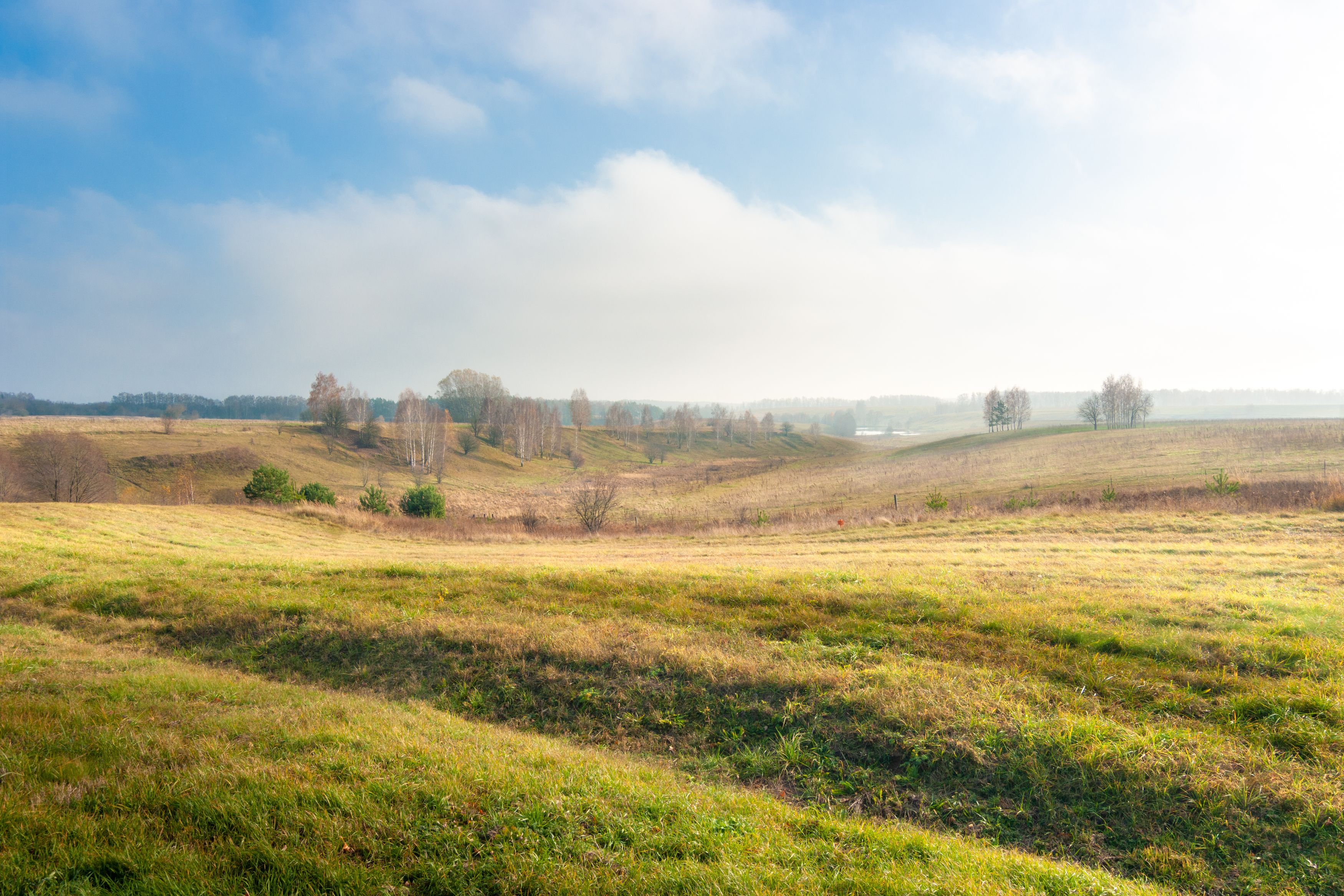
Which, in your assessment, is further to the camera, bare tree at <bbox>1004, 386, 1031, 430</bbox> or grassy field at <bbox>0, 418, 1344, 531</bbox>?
bare tree at <bbox>1004, 386, 1031, 430</bbox>

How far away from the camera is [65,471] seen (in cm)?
4091

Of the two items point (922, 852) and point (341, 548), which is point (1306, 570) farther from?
point (341, 548)

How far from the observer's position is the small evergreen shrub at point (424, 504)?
35.7 meters

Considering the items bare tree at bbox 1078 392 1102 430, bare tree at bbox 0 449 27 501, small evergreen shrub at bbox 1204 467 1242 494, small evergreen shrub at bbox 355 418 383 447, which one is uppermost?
bare tree at bbox 1078 392 1102 430

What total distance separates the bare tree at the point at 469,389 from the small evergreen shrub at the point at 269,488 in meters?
87.8

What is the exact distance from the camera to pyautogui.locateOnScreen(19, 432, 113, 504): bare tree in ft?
133

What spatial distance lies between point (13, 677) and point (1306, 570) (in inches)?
823

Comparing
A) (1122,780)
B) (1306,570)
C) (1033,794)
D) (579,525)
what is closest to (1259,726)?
(1122,780)

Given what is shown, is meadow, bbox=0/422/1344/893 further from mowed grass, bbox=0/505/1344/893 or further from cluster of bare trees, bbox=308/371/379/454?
cluster of bare trees, bbox=308/371/379/454

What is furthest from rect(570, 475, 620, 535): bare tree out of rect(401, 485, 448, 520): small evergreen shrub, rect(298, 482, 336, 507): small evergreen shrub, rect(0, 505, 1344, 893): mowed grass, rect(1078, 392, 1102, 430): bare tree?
rect(1078, 392, 1102, 430): bare tree

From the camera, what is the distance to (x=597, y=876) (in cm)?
397

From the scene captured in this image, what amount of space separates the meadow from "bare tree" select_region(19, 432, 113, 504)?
123ft

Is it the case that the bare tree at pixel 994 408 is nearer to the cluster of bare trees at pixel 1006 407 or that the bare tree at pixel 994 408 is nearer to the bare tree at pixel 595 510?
the cluster of bare trees at pixel 1006 407

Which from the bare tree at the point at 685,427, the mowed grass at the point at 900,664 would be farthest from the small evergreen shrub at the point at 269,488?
the bare tree at the point at 685,427
